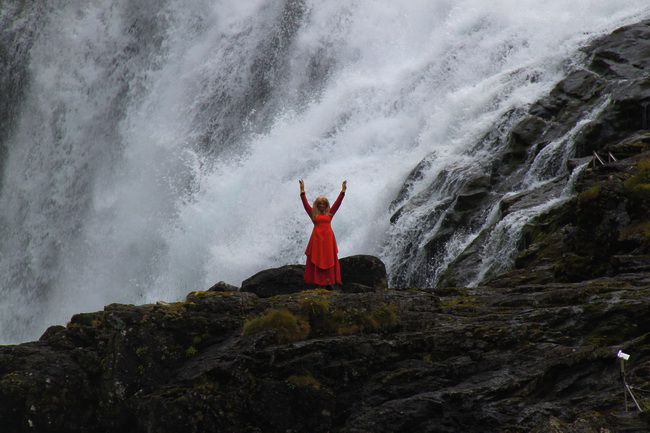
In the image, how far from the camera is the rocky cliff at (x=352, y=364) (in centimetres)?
677

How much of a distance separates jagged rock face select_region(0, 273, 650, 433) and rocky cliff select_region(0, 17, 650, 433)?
15 mm

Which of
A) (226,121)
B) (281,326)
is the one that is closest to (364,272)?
(281,326)

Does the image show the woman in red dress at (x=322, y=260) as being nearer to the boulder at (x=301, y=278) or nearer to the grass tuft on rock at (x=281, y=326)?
the boulder at (x=301, y=278)

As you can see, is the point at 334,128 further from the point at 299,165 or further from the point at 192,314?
the point at 192,314

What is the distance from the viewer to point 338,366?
7688mm

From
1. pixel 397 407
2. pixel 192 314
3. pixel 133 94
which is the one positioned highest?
pixel 133 94

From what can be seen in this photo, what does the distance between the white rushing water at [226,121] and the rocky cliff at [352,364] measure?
10.0m

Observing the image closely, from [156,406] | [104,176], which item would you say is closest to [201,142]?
[104,176]

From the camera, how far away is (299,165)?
27391mm

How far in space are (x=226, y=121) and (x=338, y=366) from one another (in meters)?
26.2

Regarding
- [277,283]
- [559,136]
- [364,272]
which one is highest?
[559,136]

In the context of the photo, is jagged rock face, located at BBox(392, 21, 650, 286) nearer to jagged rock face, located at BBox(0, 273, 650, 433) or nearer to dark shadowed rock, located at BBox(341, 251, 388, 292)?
dark shadowed rock, located at BBox(341, 251, 388, 292)

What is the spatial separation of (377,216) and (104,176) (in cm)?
1805

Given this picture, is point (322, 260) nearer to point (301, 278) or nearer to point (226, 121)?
point (301, 278)
